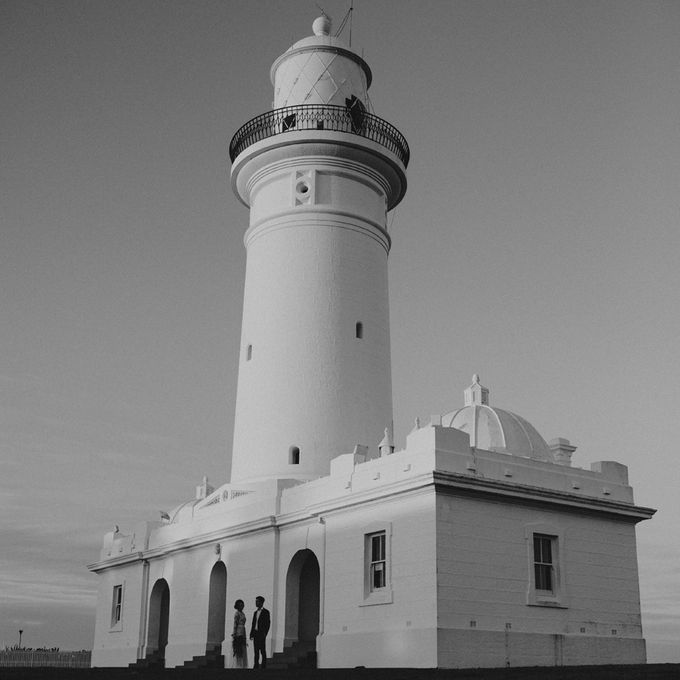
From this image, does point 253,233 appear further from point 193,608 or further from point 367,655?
point 367,655

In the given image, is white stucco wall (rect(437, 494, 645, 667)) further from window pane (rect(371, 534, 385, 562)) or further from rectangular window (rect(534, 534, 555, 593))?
window pane (rect(371, 534, 385, 562))

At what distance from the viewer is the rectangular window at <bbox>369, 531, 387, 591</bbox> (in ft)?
74.6

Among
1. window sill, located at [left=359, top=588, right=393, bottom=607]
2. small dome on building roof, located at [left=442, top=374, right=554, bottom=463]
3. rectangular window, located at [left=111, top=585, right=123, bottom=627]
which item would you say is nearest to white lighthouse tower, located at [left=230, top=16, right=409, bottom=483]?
small dome on building roof, located at [left=442, top=374, right=554, bottom=463]

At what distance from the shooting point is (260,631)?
934 inches

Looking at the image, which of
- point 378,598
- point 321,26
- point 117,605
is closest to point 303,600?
point 378,598

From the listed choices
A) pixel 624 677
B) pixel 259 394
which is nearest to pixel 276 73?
pixel 259 394

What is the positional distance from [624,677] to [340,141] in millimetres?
18870

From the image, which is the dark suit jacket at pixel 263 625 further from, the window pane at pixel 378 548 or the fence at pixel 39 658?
the fence at pixel 39 658

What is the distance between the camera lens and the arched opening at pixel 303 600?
25.3 meters

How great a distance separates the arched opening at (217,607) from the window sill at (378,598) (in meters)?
6.65

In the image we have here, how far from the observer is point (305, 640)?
2620cm

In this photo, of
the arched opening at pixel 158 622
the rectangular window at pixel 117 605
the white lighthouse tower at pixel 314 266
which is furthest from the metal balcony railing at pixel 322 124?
the rectangular window at pixel 117 605

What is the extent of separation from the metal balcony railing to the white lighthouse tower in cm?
4

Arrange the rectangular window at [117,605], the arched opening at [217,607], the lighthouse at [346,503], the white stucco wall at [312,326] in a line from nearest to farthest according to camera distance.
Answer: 1. the lighthouse at [346,503]
2. the arched opening at [217,607]
3. the white stucco wall at [312,326]
4. the rectangular window at [117,605]
